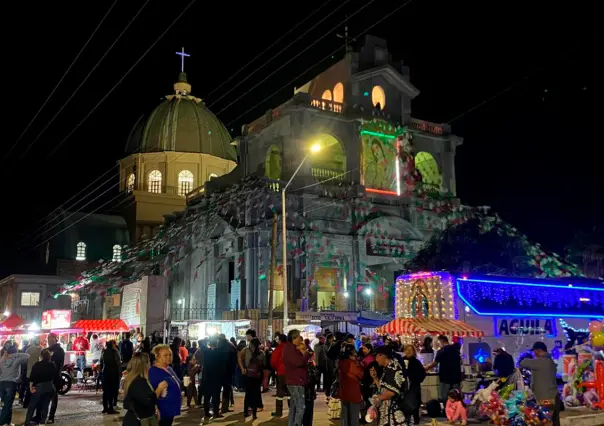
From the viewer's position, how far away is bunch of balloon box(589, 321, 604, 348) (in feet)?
46.7

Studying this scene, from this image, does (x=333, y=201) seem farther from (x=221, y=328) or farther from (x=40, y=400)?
(x=40, y=400)

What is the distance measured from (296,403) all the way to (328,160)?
29.4 m

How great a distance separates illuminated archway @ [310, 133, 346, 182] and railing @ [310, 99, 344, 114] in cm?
163

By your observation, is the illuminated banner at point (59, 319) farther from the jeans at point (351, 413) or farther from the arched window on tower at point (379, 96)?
the arched window on tower at point (379, 96)

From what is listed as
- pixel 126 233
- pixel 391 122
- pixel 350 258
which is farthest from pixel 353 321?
pixel 126 233

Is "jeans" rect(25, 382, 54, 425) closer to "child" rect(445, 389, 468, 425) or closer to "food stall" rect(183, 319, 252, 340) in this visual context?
"child" rect(445, 389, 468, 425)

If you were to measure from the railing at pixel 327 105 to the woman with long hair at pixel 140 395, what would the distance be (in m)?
30.8

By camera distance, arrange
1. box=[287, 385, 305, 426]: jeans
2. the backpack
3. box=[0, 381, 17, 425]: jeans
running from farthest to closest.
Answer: the backpack → box=[0, 381, 17, 425]: jeans → box=[287, 385, 305, 426]: jeans

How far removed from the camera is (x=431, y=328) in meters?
17.2

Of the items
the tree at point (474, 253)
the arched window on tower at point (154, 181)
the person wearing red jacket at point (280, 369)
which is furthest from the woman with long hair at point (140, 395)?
the arched window on tower at point (154, 181)

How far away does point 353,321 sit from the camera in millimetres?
28031

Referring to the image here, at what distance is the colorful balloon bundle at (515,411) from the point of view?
11.0 m

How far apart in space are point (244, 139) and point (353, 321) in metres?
17.4

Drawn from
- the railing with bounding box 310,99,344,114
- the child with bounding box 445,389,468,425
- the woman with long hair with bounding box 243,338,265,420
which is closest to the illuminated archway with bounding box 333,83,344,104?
the railing with bounding box 310,99,344,114
